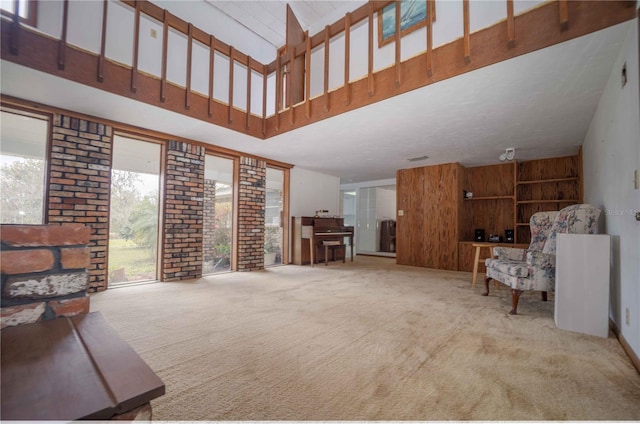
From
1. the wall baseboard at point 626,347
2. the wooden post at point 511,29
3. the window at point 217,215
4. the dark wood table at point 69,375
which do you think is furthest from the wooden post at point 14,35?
the wall baseboard at point 626,347

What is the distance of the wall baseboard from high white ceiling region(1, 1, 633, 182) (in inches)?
84.7

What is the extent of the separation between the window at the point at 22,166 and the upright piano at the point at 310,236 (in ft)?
13.0

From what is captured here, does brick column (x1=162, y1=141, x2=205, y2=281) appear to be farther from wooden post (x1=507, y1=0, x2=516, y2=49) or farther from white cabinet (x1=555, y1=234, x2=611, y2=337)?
white cabinet (x1=555, y1=234, x2=611, y2=337)

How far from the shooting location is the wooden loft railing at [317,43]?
6.90 ft

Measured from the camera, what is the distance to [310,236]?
589cm

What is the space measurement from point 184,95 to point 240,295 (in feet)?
8.13

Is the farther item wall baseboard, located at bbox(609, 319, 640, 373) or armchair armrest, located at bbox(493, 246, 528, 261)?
armchair armrest, located at bbox(493, 246, 528, 261)

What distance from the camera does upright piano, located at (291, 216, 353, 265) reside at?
236 inches

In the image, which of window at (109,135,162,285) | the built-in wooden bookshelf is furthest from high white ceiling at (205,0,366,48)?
the built-in wooden bookshelf

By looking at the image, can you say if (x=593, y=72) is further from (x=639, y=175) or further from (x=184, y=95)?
(x=184, y=95)

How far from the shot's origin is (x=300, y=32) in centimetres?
488

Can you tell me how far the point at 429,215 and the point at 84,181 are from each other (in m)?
5.81

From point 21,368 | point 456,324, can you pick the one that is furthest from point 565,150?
point 21,368

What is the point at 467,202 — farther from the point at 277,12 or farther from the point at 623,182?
the point at 277,12
